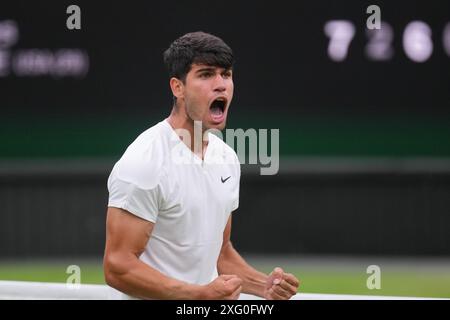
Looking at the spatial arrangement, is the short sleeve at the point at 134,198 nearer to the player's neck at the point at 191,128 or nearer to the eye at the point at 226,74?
the player's neck at the point at 191,128

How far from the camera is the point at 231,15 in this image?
7.44 m

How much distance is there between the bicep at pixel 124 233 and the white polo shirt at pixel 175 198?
25 mm

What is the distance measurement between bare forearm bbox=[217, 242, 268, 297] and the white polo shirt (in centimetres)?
14

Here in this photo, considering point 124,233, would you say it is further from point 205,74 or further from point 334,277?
point 334,277

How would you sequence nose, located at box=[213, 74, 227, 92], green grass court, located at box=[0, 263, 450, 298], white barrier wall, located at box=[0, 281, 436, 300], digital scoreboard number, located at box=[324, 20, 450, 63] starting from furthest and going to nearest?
green grass court, located at box=[0, 263, 450, 298] < digital scoreboard number, located at box=[324, 20, 450, 63] < white barrier wall, located at box=[0, 281, 436, 300] < nose, located at box=[213, 74, 227, 92]

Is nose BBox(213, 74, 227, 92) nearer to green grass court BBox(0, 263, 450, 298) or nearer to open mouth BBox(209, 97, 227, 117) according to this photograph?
open mouth BBox(209, 97, 227, 117)

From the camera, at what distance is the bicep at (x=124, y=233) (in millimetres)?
3232

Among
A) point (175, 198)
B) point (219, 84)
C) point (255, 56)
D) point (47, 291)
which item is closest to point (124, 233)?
point (175, 198)

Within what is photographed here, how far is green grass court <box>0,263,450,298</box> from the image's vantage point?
8.30 m

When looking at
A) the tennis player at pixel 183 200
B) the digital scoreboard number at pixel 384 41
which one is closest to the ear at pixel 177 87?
the tennis player at pixel 183 200

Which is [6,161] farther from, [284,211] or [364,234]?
[364,234]

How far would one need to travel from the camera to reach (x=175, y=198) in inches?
134

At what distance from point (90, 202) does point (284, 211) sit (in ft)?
5.45

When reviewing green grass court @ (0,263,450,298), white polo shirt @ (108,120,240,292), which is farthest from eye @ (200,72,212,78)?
green grass court @ (0,263,450,298)
